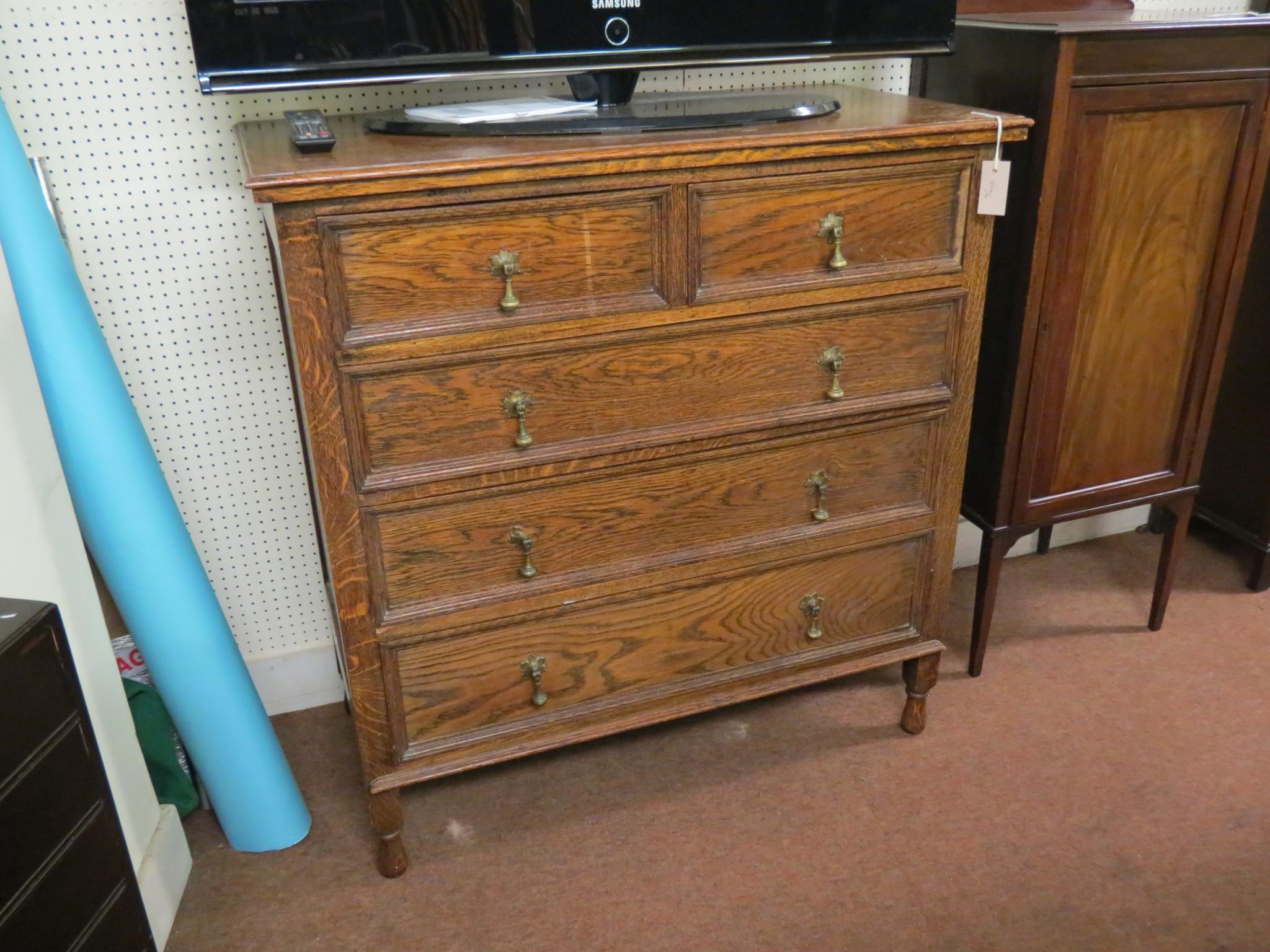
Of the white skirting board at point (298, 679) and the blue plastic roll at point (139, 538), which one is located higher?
the blue plastic roll at point (139, 538)

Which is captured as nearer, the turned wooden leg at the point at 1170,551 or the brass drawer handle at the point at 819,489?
the brass drawer handle at the point at 819,489

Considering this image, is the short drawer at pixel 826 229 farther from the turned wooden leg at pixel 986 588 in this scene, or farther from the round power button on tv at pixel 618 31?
the turned wooden leg at pixel 986 588

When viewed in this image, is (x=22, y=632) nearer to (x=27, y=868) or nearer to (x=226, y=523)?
(x=27, y=868)

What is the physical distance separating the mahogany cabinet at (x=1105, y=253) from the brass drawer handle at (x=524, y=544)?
3.14 ft

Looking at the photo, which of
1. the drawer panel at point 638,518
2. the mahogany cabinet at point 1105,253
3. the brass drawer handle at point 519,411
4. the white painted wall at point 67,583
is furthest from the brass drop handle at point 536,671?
the mahogany cabinet at point 1105,253

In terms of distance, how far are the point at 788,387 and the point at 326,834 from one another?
1117 millimetres

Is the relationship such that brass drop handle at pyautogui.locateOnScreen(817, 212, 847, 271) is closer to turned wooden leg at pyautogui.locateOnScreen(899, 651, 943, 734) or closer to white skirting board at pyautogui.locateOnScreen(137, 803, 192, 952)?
turned wooden leg at pyautogui.locateOnScreen(899, 651, 943, 734)

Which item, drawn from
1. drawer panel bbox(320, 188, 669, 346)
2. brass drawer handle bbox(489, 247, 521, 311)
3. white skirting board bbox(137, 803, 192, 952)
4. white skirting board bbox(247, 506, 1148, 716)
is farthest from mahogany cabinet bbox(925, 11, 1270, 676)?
white skirting board bbox(137, 803, 192, 952)

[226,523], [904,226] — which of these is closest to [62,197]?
[226,523]

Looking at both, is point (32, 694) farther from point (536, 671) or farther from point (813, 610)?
point (813, 610)

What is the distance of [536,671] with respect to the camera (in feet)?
5.48

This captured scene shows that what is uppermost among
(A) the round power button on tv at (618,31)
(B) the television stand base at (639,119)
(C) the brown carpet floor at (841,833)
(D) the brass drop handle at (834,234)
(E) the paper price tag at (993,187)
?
(A) the round power button on tv at (618,31)

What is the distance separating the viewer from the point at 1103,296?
193 centimetres

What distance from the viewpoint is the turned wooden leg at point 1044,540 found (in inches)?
105
